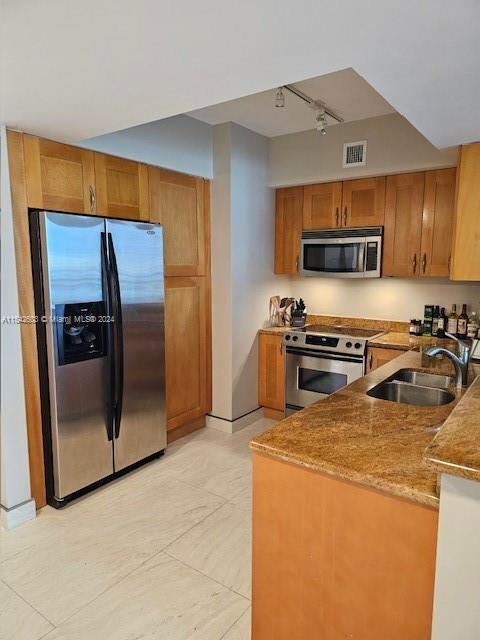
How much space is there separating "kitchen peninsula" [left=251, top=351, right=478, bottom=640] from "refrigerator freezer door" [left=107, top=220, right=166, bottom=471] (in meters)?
1.56

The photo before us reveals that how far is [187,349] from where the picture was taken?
352cm

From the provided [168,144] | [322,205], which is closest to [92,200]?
[168,144]

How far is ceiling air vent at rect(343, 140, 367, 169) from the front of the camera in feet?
11.0

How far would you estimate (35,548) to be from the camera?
221 centimetres

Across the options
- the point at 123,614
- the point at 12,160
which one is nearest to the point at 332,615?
the point at 123,614

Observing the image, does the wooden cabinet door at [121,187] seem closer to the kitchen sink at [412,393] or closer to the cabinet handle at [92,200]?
the cabinet handle at [92,200]

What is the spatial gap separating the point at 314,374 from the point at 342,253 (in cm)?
109

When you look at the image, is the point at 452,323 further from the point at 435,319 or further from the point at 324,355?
the point at 324,355

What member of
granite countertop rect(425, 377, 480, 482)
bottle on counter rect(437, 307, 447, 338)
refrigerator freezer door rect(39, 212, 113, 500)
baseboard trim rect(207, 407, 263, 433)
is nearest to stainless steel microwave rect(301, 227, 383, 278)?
bottle on counter rect(437, 307, 447, 338)

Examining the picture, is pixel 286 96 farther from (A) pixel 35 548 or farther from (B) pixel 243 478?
(A) pixel 35 548

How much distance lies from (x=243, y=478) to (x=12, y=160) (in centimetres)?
245

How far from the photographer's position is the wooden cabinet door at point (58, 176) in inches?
92.0

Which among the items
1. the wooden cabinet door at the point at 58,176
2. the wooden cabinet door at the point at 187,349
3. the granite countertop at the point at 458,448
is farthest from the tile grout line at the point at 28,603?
the wooden cabinet door at the point at 58,176

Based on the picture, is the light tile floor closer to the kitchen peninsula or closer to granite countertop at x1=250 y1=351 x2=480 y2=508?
the kitchen peninsula
